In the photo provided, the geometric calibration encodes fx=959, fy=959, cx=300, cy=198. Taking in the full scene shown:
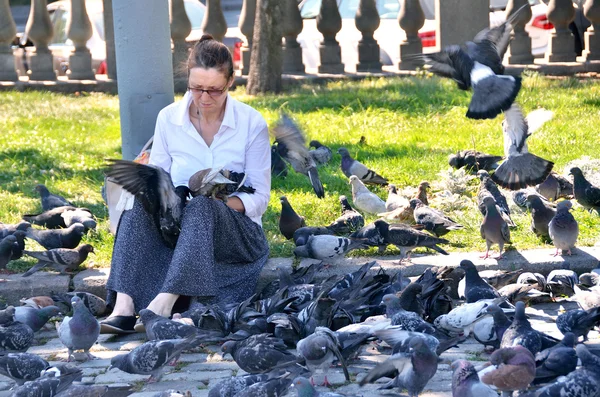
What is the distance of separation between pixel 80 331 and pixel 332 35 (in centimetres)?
990

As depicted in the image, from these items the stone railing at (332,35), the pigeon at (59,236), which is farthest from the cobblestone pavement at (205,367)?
the stone railing at (332,35)

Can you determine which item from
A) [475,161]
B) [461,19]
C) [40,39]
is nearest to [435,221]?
[475,161]

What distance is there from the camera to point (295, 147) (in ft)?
24.1

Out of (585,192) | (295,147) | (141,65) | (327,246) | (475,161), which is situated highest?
(141,65)

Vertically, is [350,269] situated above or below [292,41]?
below

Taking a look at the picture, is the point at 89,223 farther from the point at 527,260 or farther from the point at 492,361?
the point at 492,361

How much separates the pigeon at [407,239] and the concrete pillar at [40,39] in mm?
9833

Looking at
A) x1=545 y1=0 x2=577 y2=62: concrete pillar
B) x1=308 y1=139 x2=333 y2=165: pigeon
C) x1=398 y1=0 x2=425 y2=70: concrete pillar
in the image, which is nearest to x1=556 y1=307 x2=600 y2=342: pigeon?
x1=308 y1=139 x2=333 y2=165: pigeon

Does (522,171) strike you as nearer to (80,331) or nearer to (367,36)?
(80,331)

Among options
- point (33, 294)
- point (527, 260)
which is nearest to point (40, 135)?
point (33, 294)

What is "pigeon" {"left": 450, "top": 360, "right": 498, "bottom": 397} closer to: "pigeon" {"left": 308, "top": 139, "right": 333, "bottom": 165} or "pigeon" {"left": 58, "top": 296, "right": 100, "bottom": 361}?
"pigeon" {"left": 58, "top": 296, "right": 100, "bottom": 361}

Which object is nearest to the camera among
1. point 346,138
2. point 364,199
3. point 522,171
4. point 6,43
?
point 522,171

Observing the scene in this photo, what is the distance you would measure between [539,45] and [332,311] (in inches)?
431

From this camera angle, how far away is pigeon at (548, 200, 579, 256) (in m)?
6.09
